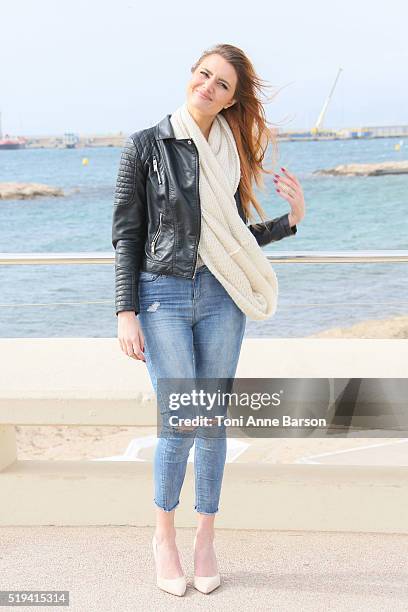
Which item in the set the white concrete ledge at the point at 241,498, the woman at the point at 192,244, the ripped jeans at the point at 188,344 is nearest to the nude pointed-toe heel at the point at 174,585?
the woman at the point at 192,244

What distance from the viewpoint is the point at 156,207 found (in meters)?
2.18

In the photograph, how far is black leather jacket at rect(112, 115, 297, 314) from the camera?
217 cm

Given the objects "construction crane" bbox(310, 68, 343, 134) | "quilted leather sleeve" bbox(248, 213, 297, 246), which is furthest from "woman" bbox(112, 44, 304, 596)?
"construction crane" bbox(310, 68, 343, 134)

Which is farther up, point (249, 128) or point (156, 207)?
point (249, 128)

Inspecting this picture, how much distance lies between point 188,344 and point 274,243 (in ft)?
82.6

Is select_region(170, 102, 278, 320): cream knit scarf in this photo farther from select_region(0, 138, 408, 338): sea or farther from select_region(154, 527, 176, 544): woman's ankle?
select_region(154, 527, 176, 544): woman's ankle

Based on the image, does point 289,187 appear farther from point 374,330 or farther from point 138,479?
point 374,330

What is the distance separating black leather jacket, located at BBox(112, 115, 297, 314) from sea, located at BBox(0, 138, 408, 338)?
22 cm

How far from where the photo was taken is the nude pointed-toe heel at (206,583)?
233 cm

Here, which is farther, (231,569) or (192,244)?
(231,569)

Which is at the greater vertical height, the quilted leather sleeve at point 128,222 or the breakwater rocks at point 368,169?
the quilted leather sleeve at point 128,222

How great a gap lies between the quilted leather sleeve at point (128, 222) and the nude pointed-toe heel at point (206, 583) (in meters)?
0.77

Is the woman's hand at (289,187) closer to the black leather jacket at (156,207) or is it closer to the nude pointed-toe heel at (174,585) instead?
the black leather jacket at (156,207)

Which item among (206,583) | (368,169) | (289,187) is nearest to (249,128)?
(289,187)
